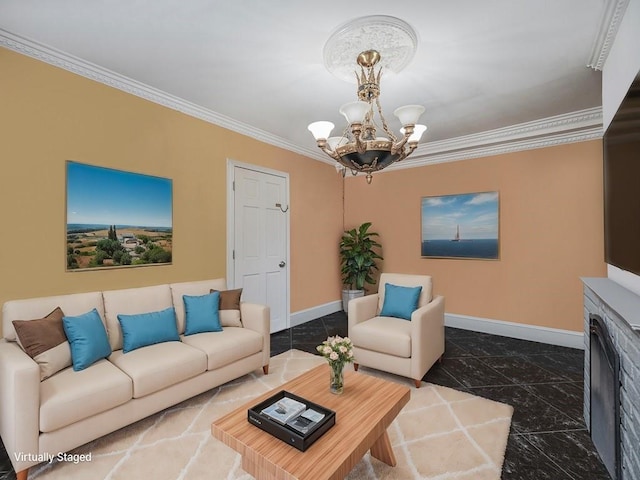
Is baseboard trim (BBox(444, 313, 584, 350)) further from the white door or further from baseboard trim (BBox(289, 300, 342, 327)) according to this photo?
the white door

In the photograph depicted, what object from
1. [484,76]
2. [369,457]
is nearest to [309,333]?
[369,457]

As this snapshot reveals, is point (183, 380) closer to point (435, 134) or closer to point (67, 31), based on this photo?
point (67, 31)

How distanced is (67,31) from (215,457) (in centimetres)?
310

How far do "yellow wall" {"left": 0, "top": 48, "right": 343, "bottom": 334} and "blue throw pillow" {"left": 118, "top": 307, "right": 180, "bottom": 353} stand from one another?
0.51 metres

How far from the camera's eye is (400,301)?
3398mm

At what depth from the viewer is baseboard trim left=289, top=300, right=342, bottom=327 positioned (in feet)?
15.7

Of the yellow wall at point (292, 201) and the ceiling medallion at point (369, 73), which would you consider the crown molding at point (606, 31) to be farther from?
the yellow wall at point (292, 201)

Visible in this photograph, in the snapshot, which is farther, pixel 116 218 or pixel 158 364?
pixel 116 218

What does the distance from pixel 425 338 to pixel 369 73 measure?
93.1 inches

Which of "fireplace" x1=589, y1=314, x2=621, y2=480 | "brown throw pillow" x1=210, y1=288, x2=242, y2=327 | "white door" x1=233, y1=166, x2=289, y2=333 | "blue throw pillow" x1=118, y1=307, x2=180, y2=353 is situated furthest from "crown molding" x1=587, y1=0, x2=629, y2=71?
"blue throw pillow" x1=118, y1=307, x2=180, y2=353

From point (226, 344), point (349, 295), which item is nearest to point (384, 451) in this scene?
point (226, 344)

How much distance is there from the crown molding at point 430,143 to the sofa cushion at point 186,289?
1854mm

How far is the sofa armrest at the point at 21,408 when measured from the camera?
1.71 m

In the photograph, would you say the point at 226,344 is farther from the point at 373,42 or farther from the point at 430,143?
the point at 430,143
